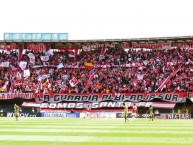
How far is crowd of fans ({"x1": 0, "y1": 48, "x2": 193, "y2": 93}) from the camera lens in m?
48.0

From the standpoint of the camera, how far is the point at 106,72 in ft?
171

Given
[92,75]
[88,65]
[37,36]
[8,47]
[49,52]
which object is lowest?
[92,75]

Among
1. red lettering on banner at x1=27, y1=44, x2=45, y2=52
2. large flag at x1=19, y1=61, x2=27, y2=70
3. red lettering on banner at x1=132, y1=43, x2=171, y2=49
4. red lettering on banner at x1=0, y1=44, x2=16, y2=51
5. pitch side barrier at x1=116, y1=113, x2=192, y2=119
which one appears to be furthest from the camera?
red lettering on banner at x1=0, y1=44, x2=16, y2=51

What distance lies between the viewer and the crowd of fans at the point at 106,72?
4800 cm

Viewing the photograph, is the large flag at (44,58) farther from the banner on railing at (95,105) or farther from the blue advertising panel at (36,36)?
the banner on railing at (95,105)

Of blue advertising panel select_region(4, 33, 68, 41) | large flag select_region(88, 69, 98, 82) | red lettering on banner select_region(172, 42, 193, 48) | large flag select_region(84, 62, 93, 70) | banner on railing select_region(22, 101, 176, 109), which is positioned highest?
blue advertising panel select_region(4, 33, 68, 41)

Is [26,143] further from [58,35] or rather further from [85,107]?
[58,35]

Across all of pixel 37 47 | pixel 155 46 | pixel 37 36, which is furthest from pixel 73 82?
pixel 155 46

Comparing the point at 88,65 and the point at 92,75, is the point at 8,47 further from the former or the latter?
the point at 92,75

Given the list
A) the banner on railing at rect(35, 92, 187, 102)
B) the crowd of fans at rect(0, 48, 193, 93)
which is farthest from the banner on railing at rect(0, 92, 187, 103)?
the crowd of fans at rect(0, 48, 193, 93)

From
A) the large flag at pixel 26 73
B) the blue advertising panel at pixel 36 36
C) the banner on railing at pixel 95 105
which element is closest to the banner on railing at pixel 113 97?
the banner on railing at pixel 95 105

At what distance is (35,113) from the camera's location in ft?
156

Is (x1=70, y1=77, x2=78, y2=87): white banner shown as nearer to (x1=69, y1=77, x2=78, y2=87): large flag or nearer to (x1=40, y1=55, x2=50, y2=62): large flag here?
(x1=69, y1=77, x2=78, y2=87): large flag

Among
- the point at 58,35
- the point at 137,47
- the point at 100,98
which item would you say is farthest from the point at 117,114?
the point at 58,35
